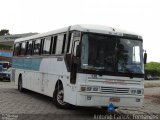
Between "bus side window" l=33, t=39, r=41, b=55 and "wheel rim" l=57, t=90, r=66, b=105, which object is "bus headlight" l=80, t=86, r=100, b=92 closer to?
"wheel rim" l=57, t=90, r=66, b=105

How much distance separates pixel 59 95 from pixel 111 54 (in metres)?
2.92

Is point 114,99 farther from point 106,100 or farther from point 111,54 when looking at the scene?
point 111,54

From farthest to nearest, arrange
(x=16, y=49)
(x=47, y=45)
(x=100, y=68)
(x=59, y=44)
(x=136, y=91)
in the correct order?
(x=16, y=49)
(x=47, y=45)
(x=59, y=44)
(x=136, y=91)
(x=100, y=68)

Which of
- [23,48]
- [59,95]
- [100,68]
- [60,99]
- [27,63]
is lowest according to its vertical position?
[60,99]

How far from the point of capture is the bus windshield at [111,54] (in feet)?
43.9

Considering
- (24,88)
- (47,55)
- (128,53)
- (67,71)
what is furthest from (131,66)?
(24,88)

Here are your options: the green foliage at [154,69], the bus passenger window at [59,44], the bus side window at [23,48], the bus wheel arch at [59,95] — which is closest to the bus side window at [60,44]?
the bus passenger window at [59,44]

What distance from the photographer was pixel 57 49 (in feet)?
52.9

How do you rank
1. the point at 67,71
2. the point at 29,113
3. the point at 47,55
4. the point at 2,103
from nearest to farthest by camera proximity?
the point at 29,113 → the point at 67,71 → the point at 2,103 → the point at 47,55

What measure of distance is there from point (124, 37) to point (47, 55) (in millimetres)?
4655

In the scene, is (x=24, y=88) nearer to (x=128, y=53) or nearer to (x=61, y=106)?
(x=61, y=106)

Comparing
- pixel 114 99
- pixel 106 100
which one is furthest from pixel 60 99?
pixel 114 99

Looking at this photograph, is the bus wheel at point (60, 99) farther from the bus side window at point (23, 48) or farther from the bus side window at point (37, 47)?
the bus side window at point (23, 48)

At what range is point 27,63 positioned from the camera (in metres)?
21.2
